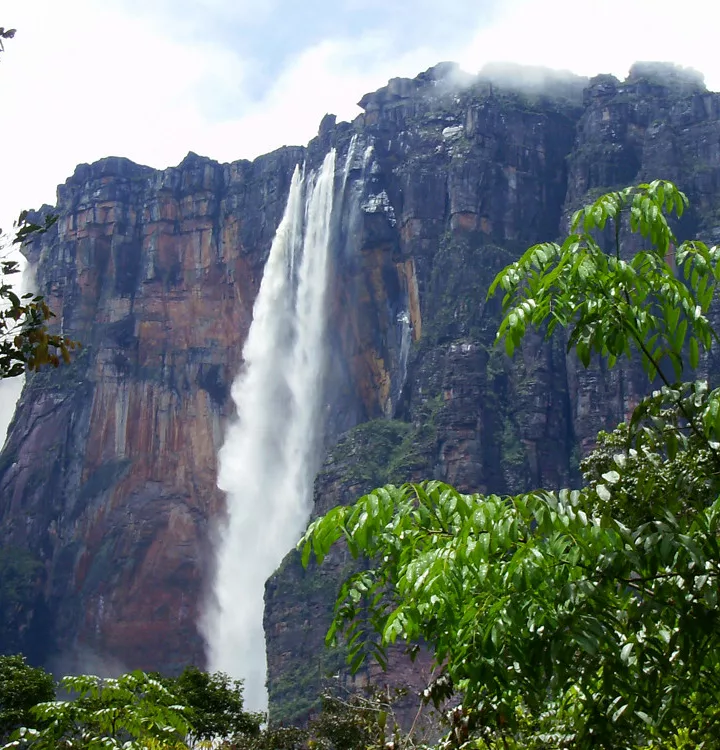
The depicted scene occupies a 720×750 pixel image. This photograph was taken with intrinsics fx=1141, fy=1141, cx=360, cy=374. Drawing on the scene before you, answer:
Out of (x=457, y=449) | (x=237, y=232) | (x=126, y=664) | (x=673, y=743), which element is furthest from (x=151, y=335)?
(x=673, y=743)

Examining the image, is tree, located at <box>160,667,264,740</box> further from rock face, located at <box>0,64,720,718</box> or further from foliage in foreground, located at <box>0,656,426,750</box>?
rock face, located at <box>0,64,720,718</box>

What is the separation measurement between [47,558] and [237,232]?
2860 centimetres

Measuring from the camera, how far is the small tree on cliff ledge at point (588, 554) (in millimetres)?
4402

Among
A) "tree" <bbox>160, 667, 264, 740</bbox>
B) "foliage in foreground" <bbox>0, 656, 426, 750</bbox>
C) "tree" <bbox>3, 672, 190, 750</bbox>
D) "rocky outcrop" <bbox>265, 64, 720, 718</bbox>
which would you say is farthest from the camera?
"rocky outcrop" <bbox>265, 64, 720, 718</bbox>

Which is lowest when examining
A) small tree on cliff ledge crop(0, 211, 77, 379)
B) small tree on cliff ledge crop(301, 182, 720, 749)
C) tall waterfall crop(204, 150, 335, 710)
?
small tree on cliff ledge crop(301, 182, 720, 749)

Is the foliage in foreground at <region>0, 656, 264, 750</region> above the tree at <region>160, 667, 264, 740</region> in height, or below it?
below

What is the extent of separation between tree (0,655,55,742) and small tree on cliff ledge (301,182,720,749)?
23.0 m

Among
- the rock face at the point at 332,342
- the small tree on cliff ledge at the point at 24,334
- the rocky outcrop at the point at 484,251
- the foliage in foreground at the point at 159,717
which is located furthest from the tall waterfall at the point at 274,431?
the small tree on cliff ledge at the point at 24,334

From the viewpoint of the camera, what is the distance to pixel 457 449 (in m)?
67.9

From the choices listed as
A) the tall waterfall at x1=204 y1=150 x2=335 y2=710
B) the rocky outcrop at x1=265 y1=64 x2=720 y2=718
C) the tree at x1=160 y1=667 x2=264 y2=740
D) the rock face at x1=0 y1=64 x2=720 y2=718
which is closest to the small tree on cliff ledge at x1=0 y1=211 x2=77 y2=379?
the tree at x1=160 y1=667 x2=264 y2=740

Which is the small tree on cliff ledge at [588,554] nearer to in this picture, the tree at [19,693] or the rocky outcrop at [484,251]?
the tree at [19,693]

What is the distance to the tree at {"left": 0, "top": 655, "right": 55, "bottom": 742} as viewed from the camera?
26483mm

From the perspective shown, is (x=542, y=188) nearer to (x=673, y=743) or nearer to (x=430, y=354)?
(x=430, y=354)

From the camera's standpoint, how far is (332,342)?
8044 centimetres
